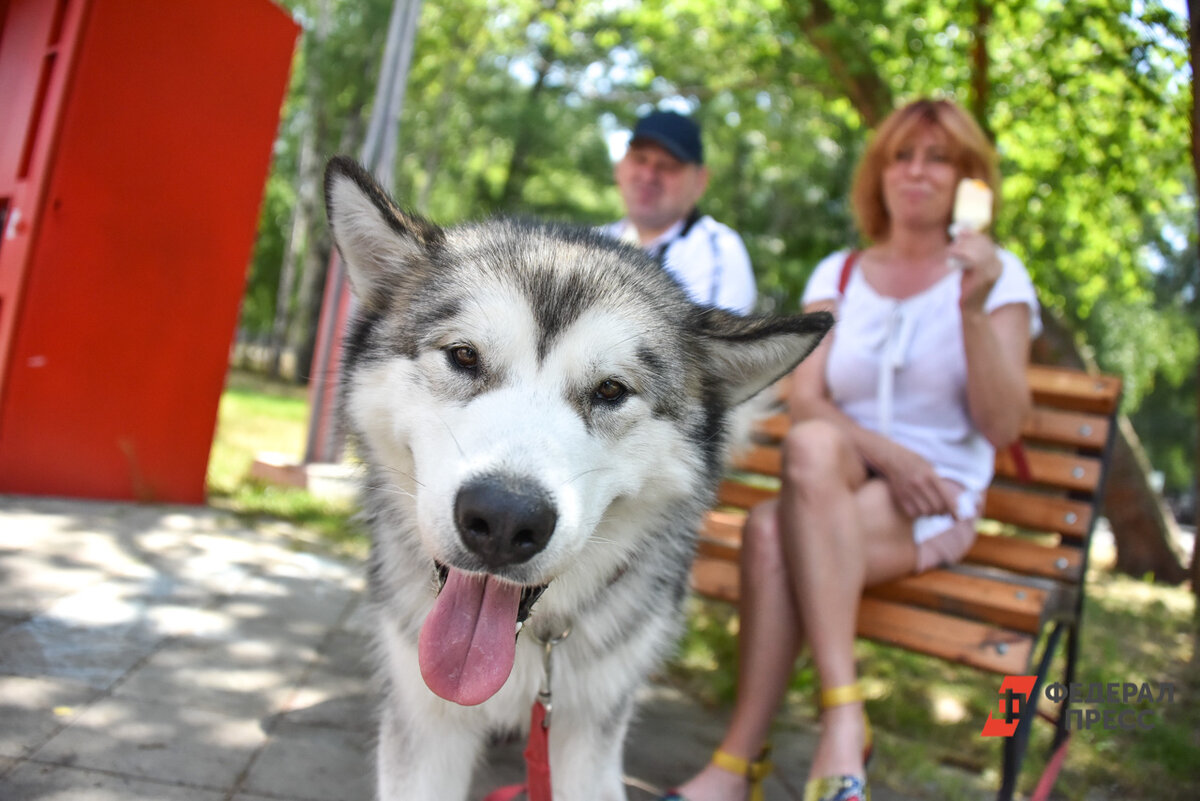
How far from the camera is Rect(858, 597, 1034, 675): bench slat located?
2.51m

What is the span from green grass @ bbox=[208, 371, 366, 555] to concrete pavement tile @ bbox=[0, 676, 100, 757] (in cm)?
91

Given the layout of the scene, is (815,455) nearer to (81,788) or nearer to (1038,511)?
(1038,511)

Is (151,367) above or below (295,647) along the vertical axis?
above

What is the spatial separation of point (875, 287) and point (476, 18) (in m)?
15.6

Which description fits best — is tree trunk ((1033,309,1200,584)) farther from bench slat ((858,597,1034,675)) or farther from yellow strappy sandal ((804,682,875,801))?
yellow strappy sandal ((804,682,875,801))

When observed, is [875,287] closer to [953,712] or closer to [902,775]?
[902,775]

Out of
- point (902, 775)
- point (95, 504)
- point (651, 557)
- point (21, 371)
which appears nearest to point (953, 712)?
point (902, 775)

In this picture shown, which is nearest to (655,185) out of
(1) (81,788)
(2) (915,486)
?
(2) (915,486)

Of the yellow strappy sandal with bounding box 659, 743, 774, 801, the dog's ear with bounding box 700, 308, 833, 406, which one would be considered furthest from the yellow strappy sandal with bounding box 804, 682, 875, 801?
the dog's ear with bounding box 700, 308, 833, 406

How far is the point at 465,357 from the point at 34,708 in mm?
1662

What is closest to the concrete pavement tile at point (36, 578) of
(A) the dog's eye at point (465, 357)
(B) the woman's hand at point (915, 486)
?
(A) the dog's eye at point (465, 357)

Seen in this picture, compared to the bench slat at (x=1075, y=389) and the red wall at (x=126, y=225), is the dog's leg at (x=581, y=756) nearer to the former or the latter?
the bench slat at (x=1075, y=389)

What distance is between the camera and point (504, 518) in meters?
1.48

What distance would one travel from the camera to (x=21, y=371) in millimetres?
3830
